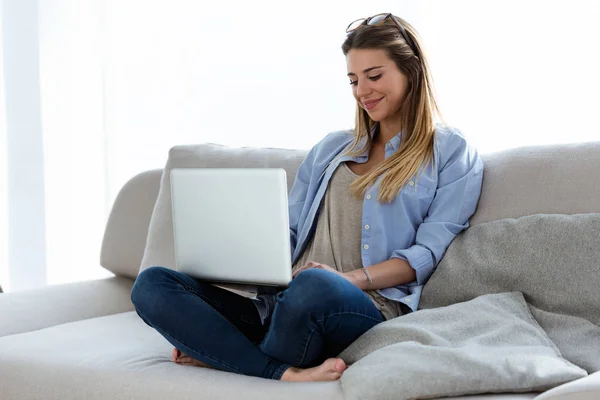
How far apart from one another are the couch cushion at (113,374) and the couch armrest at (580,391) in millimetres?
148

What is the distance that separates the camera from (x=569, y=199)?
1872 mm

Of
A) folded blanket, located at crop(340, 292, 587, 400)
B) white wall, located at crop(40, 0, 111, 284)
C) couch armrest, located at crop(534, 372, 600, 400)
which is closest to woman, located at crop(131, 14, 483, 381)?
folded blanket, located at crop(340, 292, 587, 400)

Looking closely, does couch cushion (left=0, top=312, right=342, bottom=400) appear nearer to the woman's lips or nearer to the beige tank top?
the beige tank top

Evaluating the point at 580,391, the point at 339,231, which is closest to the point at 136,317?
the point at 339,231

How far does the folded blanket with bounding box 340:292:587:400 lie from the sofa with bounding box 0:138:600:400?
37 millimetres

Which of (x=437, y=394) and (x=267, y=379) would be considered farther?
(x=267, y=379)

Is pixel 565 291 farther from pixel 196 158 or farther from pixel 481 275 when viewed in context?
pixel 196 158

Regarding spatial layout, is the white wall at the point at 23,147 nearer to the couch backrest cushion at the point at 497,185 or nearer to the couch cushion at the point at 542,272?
the couch backrest cushion at the point at 497,185

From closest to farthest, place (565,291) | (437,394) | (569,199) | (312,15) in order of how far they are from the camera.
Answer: (437,394), (565,291), (569,199), (312,15)

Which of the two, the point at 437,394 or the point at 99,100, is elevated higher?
the point at 99,100

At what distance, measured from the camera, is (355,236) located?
79.9 inches

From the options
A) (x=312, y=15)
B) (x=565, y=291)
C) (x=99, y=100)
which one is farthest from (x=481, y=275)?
(x=99, y=100)

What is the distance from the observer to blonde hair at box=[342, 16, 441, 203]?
6.52 feet

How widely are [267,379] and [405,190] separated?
1.96 feet
